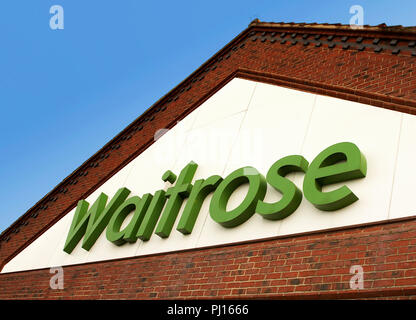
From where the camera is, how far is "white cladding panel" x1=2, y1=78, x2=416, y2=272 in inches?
199

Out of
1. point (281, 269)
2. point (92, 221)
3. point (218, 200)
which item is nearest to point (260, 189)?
point (218, 200)

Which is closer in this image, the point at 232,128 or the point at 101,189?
the point at 232,128

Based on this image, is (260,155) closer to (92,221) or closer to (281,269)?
(281,269)

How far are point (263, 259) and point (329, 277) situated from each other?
40.2 inches

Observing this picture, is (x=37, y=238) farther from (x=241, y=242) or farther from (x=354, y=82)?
(x=354, y=82)

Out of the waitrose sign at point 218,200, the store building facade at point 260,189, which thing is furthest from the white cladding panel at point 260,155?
the waitrose sign at point 218,200

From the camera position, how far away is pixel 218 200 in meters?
6.54

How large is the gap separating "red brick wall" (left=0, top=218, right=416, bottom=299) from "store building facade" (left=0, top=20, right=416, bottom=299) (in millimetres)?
16

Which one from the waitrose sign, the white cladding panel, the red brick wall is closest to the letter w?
the waitrose sign

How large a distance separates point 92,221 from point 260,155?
165 inches
